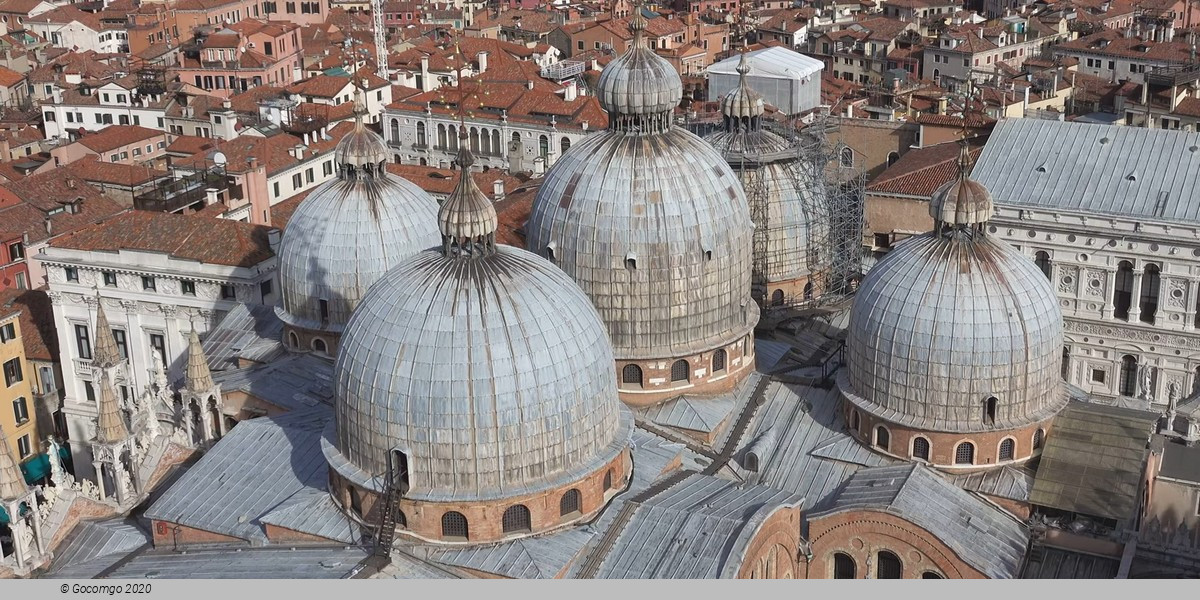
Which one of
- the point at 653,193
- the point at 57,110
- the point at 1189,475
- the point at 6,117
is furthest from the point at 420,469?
the point at 6,117

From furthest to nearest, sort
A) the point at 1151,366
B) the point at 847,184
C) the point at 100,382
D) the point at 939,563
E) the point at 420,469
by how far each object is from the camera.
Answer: the point at 847,184
the point at 1151,366
the point at 100,382
the point at 939,563
the point at 420,469

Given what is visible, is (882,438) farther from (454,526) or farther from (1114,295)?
(1114,295)

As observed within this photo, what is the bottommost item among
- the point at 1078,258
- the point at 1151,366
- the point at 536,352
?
the point at 1151,366

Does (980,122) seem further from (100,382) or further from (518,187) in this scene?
(100,382)

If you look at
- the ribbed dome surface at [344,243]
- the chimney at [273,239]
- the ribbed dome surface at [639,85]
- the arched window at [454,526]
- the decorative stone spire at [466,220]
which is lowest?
the arched window at [454,526]

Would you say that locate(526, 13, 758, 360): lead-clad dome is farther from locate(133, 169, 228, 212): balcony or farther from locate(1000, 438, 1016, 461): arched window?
locate(133, 169, 228, 212): balcony

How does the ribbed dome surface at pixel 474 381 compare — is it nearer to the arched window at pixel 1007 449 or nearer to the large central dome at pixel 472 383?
the large central dome at pixel 472 383

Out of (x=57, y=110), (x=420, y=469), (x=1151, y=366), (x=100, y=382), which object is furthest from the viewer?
(x=57, y=110)

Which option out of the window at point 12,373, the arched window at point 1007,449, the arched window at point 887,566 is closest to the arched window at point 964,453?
the arched window at point 1007,449
